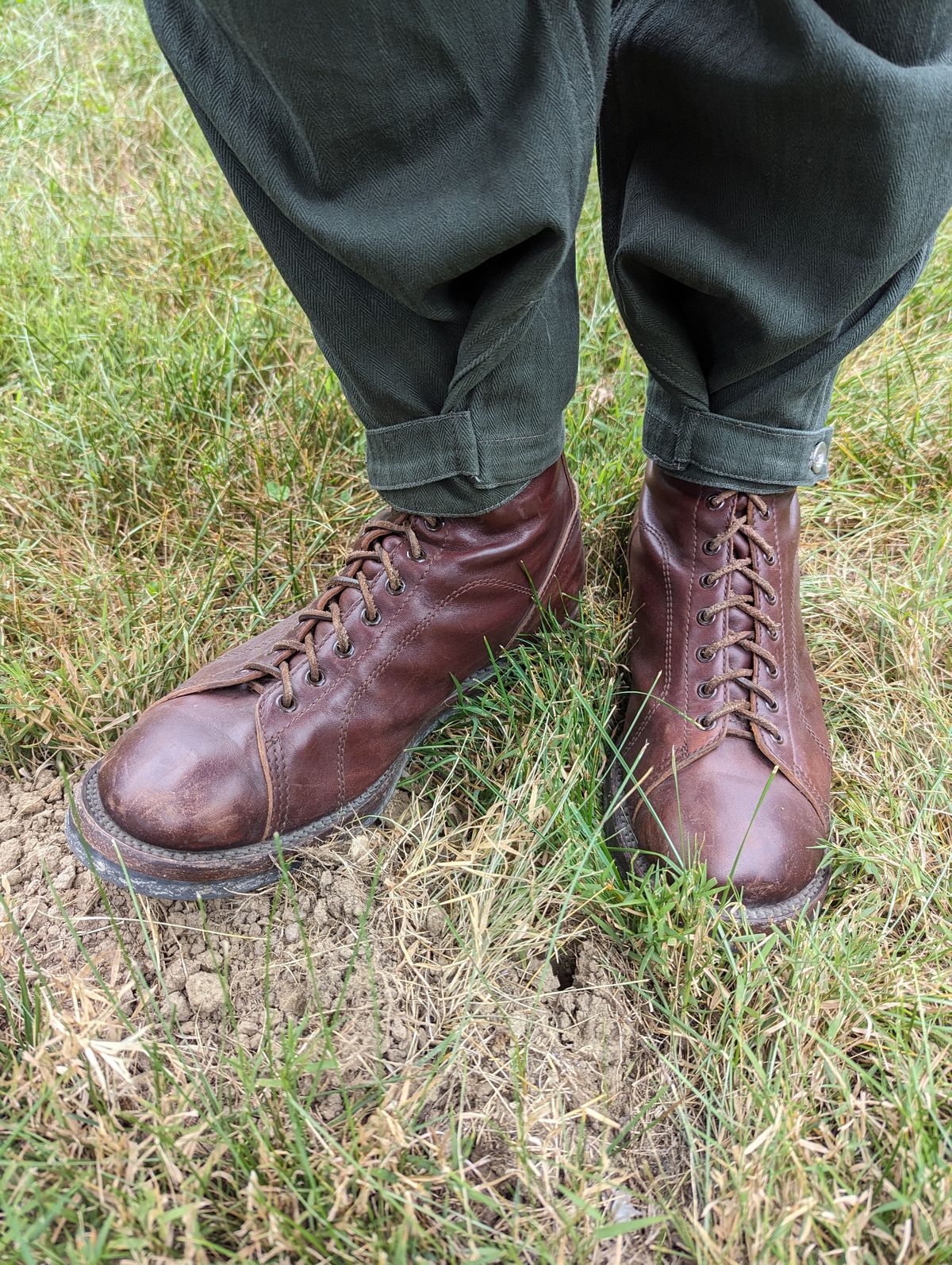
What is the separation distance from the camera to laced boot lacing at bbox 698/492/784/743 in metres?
1.12

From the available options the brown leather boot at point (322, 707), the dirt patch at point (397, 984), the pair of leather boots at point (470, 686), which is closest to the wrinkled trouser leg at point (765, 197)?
the pair of leather boots at point (470, 686)

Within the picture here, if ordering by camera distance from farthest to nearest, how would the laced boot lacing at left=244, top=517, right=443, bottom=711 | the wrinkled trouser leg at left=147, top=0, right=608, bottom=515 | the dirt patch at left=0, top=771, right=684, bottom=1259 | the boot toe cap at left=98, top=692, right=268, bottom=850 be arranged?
the laced boot lacing at left=244, top=517, right=443, bottom=711 < the boot toe cap at left=98, top=692, right=268, bottom=850 < the dirt patch at left=0, top=771, right=684, bottom=1259 < the wrinkled trouser leg at left=147, top=0, right=608, bottom=515

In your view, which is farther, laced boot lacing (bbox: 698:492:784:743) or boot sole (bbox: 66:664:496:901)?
laced boot lacing (bbox: 698:492:784:743)

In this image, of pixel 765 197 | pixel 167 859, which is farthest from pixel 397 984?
pixel 765 197

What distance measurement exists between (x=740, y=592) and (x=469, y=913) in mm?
559

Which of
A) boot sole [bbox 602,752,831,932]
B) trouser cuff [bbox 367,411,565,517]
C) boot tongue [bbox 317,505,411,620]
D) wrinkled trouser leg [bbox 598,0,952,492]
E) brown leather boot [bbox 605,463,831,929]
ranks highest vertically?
wrinkled trouser leg [bbox 598,0,952,492]

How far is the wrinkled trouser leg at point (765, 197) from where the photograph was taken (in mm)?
791

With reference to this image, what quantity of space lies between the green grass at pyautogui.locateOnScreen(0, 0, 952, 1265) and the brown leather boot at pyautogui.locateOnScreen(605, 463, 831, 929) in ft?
0.18

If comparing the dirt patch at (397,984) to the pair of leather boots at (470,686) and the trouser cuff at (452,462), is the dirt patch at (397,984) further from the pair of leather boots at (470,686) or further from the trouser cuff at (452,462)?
the trouser cuff at (452,462)

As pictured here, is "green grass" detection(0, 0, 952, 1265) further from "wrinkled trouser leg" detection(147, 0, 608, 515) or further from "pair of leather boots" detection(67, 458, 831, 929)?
"wrinkled trouser leg" detection(147, 0, 608, 515)

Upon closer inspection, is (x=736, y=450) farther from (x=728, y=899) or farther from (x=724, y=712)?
(x=728, y=899)

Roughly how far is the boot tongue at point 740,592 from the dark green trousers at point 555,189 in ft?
0.26

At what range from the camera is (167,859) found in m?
1.01

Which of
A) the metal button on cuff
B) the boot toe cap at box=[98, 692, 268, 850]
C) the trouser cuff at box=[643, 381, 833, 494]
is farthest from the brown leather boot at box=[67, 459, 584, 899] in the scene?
the metal button on cuff
